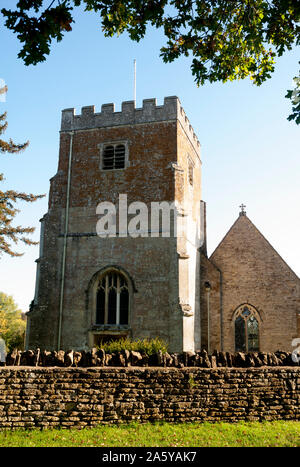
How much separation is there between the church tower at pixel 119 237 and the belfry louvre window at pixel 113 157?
0.05 m

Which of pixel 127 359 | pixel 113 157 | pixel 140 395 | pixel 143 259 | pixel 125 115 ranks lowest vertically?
pixel 140 395

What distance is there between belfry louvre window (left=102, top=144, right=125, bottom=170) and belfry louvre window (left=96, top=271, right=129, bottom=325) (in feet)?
16.7

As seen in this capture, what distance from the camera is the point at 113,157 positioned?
20.2 meters

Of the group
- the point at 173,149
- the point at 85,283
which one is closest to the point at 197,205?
the point at 173,149

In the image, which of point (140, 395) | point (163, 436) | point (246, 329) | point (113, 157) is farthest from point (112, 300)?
point (163, 436)

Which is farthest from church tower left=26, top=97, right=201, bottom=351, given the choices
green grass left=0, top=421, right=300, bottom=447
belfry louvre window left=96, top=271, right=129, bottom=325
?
green grass left=0, top=421, right=300, bottom=447

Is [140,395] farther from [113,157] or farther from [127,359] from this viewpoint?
[113,157]

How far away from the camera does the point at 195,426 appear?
805cm

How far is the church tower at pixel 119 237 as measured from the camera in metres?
17.8

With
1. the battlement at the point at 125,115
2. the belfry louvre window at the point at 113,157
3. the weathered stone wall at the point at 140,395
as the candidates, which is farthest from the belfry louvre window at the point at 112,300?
the weathered stone wall at the point at 140,395

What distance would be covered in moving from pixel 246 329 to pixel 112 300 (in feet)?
21.7

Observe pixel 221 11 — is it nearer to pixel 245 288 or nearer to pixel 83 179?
pixel 83 179

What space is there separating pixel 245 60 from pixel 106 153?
41.3 feet

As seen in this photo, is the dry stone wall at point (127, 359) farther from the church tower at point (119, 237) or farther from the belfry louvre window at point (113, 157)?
the belfry louvre window at point (113, 157)
